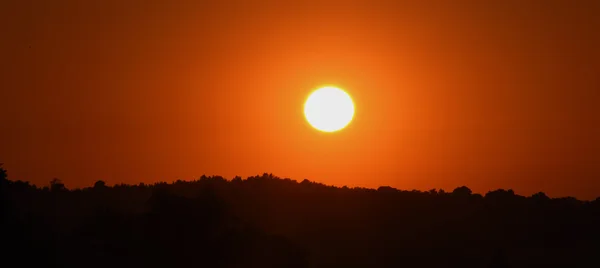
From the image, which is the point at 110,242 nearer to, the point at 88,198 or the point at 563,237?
the point at 88,198

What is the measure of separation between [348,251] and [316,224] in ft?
13.0

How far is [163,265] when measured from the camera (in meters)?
35.4

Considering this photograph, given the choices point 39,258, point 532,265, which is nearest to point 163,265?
point 39,258

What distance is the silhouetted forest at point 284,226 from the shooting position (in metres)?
36.0

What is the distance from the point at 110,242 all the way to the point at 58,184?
2218cm

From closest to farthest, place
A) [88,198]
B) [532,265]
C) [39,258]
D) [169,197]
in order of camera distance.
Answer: [39,258] → [169,197] → [532,265] → [88,198]

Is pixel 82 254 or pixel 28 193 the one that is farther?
pixel 28 193

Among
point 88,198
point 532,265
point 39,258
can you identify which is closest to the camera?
point 39,258

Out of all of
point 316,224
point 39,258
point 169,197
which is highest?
point 316,224

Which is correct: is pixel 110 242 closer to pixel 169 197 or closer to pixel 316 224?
pixel 169 197

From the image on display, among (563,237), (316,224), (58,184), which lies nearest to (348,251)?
(316,224)

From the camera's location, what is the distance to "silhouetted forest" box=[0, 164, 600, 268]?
36031 mm

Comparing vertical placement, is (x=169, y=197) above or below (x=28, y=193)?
below

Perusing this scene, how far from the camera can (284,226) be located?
53781mm
